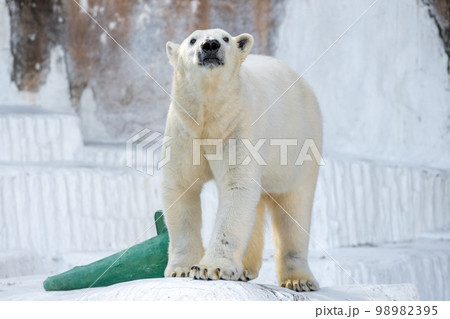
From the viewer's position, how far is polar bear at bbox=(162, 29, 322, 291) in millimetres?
3521

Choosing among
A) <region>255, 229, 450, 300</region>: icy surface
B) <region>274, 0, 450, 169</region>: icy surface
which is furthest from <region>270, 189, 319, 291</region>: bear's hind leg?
<region>274, 0, 450, 169</region>: icy surface

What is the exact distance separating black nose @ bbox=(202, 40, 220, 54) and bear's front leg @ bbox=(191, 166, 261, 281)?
51 cm

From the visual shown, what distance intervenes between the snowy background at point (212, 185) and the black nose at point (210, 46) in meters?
3.37

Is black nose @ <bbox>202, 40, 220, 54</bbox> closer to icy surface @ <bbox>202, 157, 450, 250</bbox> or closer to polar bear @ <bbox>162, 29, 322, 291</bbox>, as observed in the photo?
polar bear @ <bbox>162, 29, 322, 291</bbox>

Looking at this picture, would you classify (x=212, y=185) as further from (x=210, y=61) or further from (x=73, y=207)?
(x=210, y=61)

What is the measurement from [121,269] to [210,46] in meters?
1.22

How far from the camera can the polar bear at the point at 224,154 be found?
3.52m

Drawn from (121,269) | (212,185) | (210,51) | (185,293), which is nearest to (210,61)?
(210,51)

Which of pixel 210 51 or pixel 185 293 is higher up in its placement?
pixel 210 51

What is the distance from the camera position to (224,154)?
369 cm

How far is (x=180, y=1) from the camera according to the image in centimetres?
901

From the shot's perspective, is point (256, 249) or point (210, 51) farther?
point (256, 249)

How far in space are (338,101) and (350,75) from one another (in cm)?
29

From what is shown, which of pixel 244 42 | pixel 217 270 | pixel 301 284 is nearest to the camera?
pixel 217 270
